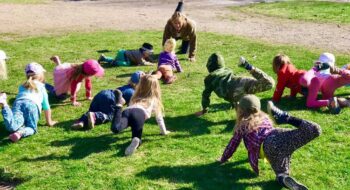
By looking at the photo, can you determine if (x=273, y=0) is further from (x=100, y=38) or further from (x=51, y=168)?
(x=51, y=168)

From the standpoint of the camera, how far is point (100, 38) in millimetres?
15914

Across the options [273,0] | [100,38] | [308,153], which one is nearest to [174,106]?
[308,153]

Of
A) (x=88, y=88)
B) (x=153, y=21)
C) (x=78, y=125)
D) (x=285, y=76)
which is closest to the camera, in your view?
(x=78, y=125)

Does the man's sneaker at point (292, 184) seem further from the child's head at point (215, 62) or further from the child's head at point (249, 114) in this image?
the child's head at point (215, 62)

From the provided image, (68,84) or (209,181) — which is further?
(68,84)

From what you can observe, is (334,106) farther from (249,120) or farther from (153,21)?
(153,21)

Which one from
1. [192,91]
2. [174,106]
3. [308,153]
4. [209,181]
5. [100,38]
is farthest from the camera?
[100,38]

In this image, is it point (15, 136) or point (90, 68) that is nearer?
point (15, 136)

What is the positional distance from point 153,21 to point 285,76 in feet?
34.7

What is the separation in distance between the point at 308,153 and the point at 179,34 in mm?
6940

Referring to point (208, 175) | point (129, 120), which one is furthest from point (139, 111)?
point (208, 175)

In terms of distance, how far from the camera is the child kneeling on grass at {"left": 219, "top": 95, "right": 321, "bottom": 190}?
6262mm

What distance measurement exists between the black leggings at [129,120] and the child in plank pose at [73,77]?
217 cm

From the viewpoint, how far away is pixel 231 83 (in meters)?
8.62
